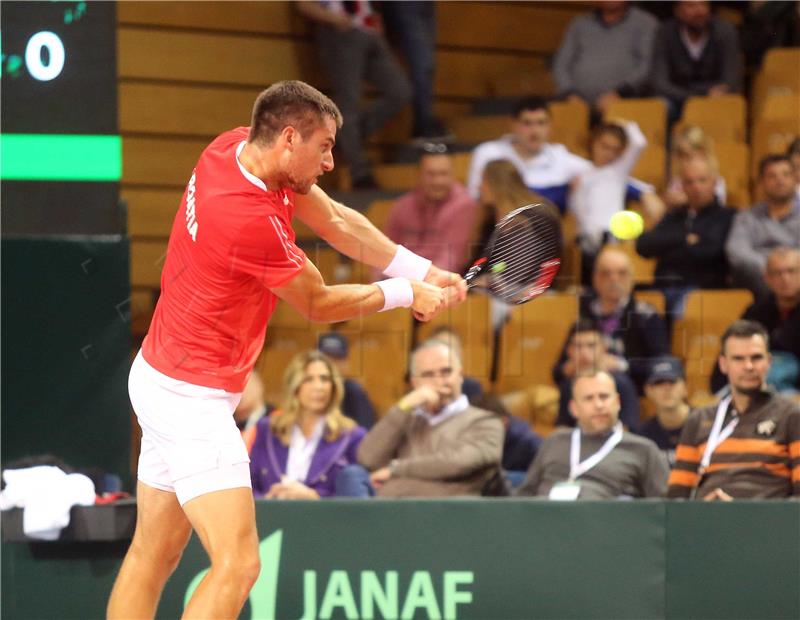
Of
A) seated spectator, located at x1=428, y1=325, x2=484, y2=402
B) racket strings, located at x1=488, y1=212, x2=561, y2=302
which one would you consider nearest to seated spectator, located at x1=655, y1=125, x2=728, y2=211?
seated spectator, located at x1=428, y1=325, x2=484, y2=402

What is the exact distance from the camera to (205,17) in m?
10.2

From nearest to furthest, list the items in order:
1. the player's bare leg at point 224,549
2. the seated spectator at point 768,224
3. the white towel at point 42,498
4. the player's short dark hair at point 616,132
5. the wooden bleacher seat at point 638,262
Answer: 1. the player's bare leg at point 224,549
2. the white towel at point 42,498
3. the seated spectator at point 768,224
4. the wooden bleacher seat at point 638,262
5. the player's short dark hair at point 616,132

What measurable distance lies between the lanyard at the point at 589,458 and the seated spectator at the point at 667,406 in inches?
25.3

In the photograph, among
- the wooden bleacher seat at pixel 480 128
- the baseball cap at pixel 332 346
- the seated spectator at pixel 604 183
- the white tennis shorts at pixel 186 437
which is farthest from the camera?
the wooden bleacher seat at pixel 480 128

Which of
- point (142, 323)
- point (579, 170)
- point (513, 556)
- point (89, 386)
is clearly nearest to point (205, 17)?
point (142, 323)

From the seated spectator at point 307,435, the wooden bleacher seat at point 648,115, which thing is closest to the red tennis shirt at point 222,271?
the seated spectator at point 307,435

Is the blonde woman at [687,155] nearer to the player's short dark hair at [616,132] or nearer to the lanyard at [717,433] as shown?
the player's short dark hair at [616,132]

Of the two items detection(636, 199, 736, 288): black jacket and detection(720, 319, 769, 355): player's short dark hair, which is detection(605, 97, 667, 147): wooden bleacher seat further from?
detection(720, 319, 769, 355): player's short dark hair

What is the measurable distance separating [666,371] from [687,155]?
72.0 inches

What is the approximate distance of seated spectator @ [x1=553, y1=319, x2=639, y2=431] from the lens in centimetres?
732

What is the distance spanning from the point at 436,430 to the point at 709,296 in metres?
2.10

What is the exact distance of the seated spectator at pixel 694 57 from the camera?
1004cm

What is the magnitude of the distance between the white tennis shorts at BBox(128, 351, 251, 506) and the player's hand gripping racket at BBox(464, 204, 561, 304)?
3.71 feet

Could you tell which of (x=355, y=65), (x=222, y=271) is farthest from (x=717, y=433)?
(x=355, y=65)
